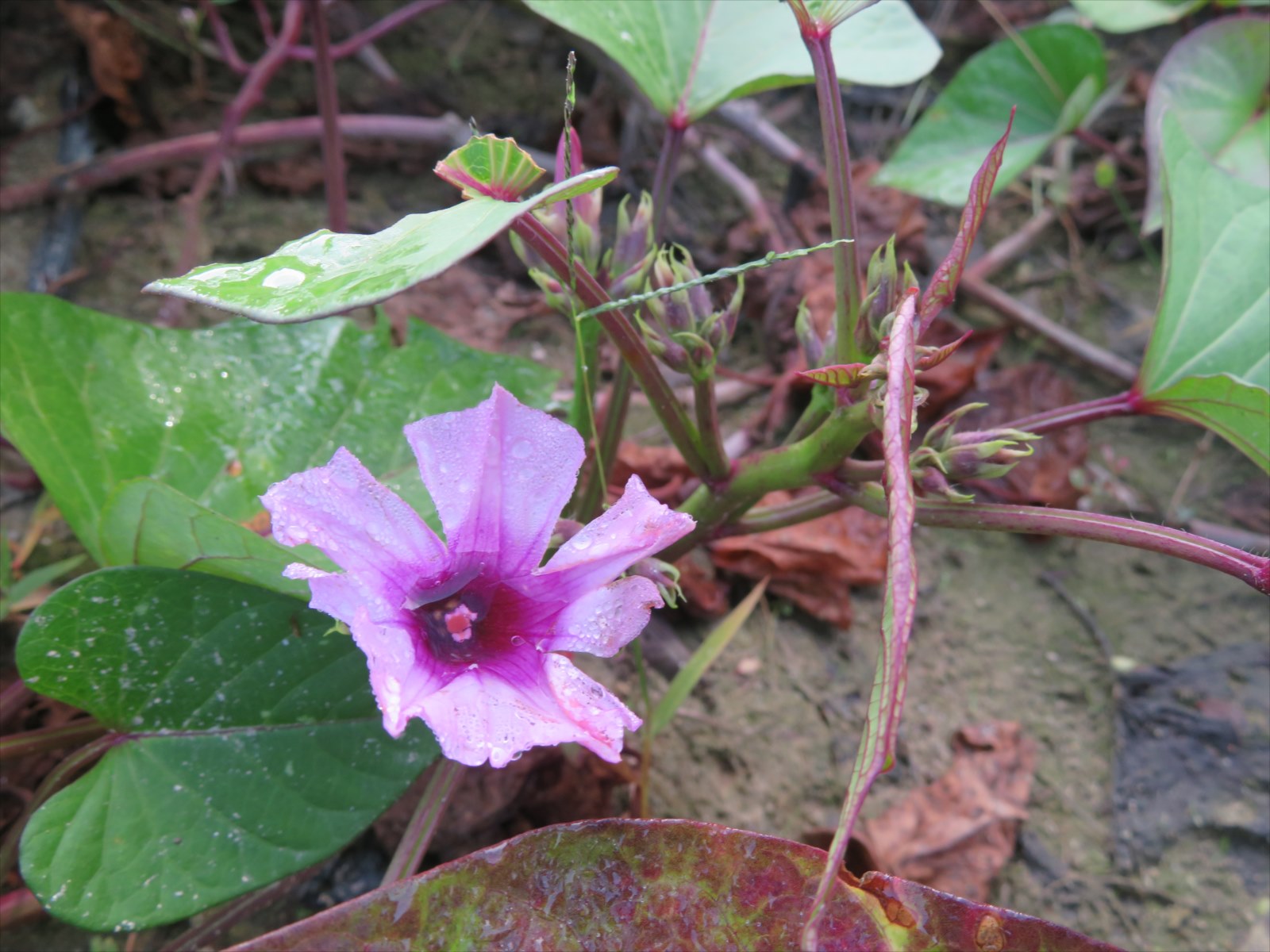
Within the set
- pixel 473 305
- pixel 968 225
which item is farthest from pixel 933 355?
pixel 473 305

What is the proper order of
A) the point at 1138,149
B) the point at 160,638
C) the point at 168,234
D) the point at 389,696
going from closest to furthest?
the point at 389,696 < the point at 160,638 < the point at 168,234 < the point at 1138,149

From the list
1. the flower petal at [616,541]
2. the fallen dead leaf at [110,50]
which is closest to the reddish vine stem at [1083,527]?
the flower petal at [616,541]

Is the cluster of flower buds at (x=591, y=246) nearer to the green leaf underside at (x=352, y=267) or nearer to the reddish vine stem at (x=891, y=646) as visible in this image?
the green leaf underside at (x=352, y=267)

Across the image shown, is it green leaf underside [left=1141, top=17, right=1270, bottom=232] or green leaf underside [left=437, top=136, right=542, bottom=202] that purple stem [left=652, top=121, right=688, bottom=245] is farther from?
green leaf underside [left=1141, top=17, right=1270, bottom=232]

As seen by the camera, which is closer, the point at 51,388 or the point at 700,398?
the point at 700,398

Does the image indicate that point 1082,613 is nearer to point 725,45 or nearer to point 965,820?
point 965,820

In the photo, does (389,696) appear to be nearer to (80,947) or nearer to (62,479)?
(62,479)

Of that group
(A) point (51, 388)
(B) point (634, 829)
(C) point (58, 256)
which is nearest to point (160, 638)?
(A) point (51, 388)

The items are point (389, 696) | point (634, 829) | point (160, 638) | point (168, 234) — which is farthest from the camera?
point (168, 234)
